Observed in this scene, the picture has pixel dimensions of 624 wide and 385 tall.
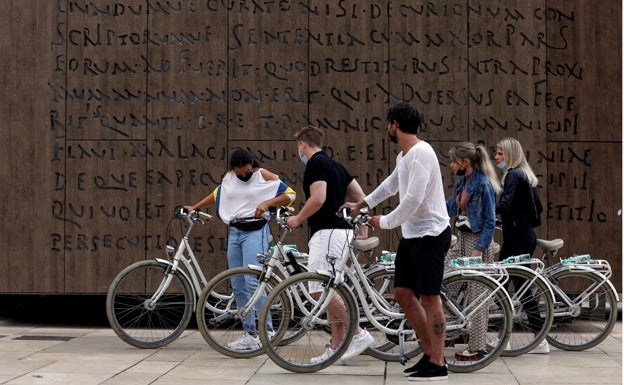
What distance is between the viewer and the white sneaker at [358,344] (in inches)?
298

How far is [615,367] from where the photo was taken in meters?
7.95

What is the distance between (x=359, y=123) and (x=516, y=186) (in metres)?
2.20

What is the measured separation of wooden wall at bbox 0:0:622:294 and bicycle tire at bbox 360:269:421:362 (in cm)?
249

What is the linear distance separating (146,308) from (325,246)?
5.90 feet

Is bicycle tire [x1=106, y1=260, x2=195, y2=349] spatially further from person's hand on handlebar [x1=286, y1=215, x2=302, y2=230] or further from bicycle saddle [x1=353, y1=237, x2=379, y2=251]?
bicycle saddle [x1=353, y1=237, x2=379, y2=251]

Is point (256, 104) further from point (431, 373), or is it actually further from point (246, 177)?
point (431, 373)

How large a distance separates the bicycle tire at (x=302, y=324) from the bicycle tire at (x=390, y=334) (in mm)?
290

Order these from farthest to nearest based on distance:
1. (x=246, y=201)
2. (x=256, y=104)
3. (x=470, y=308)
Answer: (x=256, y=104) → (x=246, y=201) → (x=470, y=308)

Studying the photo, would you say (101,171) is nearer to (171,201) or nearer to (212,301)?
(171,201)

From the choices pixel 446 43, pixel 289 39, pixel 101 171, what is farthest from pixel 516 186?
pixel 101 171

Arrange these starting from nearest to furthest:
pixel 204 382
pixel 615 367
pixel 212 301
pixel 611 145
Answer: pixel 204 382 → pixel 615 367 → pixel 212 301 → pixel 611 145

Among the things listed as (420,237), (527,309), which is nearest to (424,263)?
(420,237)

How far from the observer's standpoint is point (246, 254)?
8.79m

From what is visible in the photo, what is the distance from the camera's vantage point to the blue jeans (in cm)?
831
